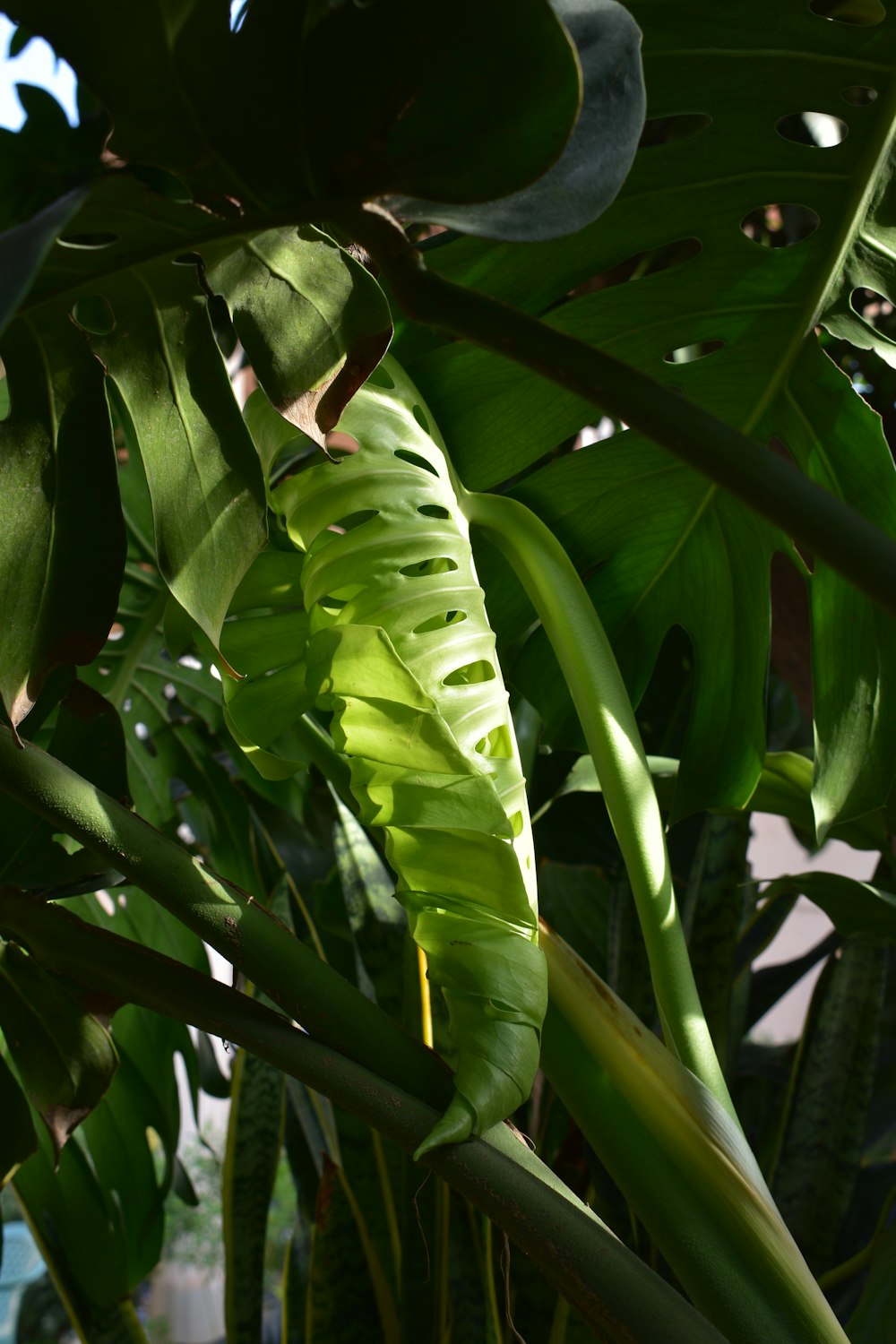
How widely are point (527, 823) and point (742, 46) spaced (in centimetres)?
38

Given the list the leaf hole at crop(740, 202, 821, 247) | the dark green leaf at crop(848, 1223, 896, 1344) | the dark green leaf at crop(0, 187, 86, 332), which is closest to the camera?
the dark green leaf at crop(0, 187, 86, 332)

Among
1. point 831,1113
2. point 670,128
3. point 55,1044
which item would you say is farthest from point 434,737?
point 670,128

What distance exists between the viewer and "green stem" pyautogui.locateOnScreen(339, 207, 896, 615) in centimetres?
21

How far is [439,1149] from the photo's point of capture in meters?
0.31

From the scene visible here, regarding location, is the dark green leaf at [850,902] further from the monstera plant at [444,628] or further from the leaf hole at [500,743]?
the leaf hole at [500,743]

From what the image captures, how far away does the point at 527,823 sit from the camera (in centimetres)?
40

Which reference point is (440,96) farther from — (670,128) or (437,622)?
(670,128)

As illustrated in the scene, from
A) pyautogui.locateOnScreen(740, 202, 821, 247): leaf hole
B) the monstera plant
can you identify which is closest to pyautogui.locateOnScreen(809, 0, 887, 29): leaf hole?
the monstera plant

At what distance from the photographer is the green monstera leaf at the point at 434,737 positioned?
1.13 ft

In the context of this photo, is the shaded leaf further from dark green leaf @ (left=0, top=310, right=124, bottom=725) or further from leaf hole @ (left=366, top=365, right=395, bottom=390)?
leaf hole @ (left=366, top=365, right=395, bottom=390)

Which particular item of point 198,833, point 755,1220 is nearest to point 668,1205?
point 755,1220

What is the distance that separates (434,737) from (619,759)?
4.5 inches

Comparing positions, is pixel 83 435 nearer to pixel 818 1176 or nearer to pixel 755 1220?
pixel 755 1220

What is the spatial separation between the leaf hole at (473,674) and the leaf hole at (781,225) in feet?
1.57
